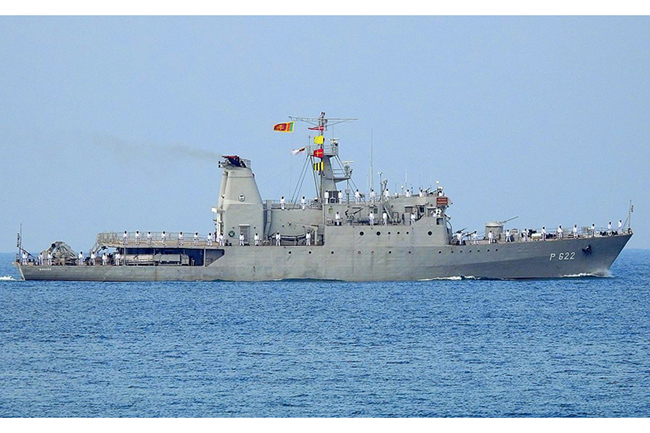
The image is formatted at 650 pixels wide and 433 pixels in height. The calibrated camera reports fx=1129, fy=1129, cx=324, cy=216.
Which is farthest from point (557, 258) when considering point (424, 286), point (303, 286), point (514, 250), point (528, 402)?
point (528, 402)

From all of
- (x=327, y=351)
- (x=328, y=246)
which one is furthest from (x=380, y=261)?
(x=327, y=351)

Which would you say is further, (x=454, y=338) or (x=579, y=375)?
(x=454, y=338)

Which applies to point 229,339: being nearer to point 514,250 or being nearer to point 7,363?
point 7,363

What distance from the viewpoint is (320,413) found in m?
28.6

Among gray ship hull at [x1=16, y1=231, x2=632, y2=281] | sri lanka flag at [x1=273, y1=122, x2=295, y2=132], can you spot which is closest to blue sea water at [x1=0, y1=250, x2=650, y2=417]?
gray ship hull at [x1=16, y1=231, x2=632, y2=281]

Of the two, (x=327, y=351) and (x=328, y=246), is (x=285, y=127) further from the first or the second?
(x=327, y=351)

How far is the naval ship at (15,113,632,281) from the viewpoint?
2192 inches

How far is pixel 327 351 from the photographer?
37031 millimetres

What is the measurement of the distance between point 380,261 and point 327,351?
754 inches

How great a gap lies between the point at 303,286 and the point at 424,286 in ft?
19.3

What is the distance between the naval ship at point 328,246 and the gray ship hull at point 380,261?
5cm

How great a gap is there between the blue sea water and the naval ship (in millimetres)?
1310

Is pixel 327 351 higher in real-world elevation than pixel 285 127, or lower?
lower

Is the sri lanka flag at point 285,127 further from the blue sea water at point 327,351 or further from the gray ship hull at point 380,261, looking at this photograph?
the blue sea water at point 327,351
